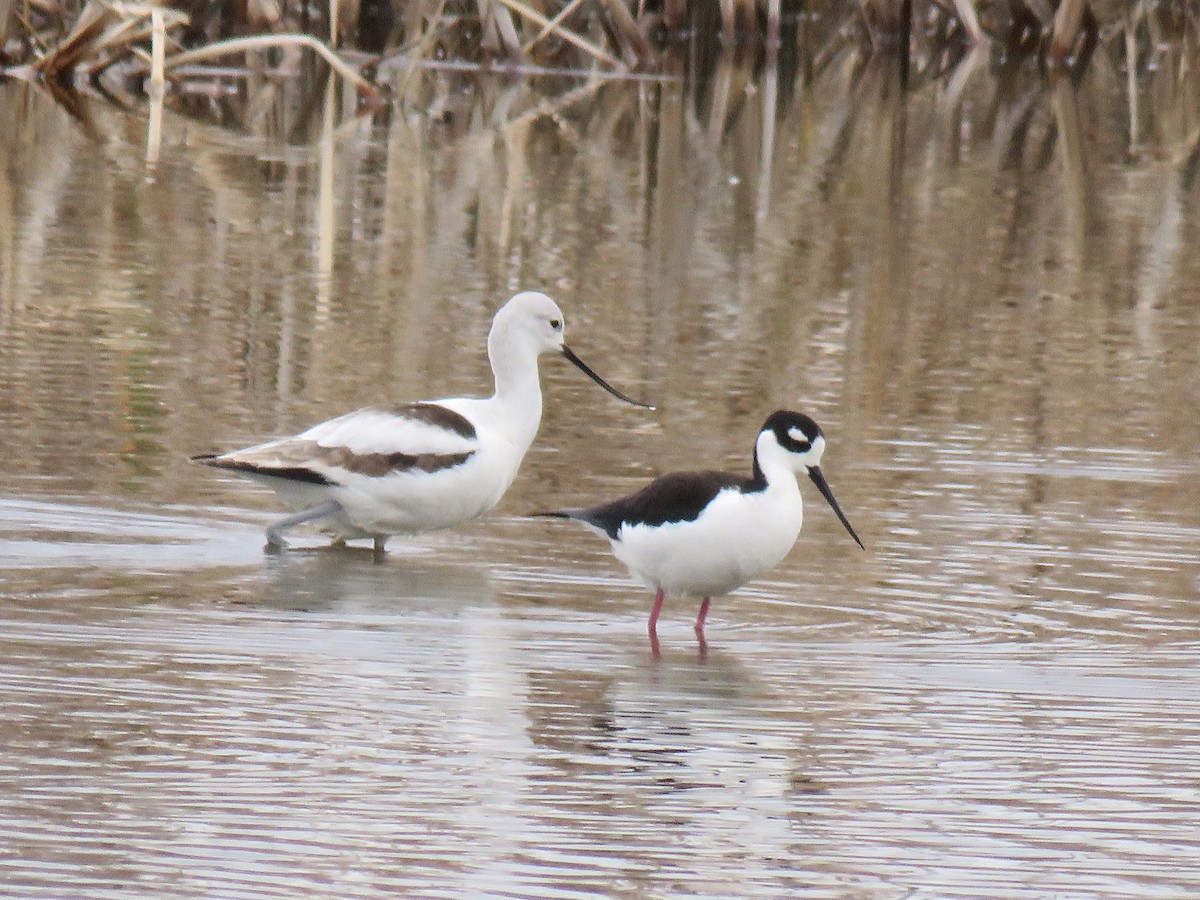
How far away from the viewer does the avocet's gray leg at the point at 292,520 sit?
22.7 feet

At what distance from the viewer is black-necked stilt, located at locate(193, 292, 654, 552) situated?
6973mm

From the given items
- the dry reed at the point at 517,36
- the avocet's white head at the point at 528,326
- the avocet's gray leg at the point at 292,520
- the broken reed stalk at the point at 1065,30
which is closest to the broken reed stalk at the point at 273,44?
the dry reed at the point at 517,36

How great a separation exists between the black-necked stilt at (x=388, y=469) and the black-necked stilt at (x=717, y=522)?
0.81m

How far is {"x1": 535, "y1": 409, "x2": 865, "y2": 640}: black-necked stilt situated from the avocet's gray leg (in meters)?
1.11

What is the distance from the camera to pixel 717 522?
599 cm

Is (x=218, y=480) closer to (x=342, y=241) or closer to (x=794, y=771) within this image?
(x=794, y=771)

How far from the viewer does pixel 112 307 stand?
10.4 metres

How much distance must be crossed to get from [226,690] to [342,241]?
7705mm

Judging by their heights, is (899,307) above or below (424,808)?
below

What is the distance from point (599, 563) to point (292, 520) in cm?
93

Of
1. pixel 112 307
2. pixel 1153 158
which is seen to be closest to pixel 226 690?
pixel 112 307

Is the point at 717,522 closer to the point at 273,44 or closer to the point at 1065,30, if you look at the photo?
→ the point at 273,44

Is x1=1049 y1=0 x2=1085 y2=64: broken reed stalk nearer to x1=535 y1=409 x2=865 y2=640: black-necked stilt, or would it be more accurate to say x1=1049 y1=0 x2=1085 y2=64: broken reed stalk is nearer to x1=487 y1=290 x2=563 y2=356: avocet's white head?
x1=487 y1=290 x2=563 y2=356: avocet's white head

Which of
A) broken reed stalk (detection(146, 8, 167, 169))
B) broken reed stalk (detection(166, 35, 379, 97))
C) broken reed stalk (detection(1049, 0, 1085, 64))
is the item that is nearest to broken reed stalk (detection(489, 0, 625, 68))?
broken reed stalk (detection(166, 35, 379, 97))
